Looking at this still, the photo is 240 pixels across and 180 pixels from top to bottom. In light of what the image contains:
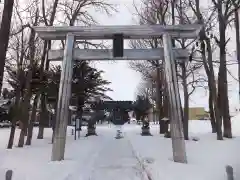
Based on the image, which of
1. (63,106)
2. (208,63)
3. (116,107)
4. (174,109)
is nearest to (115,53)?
(63,106)

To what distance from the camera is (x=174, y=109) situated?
47.9ft

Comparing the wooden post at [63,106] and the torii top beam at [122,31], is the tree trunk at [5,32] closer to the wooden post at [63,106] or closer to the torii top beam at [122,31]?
the torii top beam at [122,31]

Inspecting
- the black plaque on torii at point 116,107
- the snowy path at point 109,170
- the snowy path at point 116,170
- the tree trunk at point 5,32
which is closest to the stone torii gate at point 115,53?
the snowy path at point 109,170

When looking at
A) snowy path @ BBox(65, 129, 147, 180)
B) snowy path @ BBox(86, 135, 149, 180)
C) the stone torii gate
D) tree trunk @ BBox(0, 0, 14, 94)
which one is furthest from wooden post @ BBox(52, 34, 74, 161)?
tree trunk @ BBox(0, 0, 14, 94)

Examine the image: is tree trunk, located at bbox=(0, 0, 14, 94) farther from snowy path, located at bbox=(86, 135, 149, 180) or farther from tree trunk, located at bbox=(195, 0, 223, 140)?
tree trunk, located at bbox=(195, 0, 223, 140)

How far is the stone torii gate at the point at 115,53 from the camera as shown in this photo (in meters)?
14.8

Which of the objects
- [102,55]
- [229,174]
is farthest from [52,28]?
[229,174]

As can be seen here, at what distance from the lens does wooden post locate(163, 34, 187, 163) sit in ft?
46.0

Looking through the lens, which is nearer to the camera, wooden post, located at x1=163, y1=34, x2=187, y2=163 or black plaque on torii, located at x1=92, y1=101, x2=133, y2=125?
wooden post, located at x1=163, y1=34, x2=187, y2=163

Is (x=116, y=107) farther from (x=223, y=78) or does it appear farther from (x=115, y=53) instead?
(x=115, y=53)

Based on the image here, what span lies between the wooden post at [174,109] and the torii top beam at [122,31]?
17.0 inches

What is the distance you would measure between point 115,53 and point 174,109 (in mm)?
3496

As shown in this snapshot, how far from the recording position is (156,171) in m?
11.4

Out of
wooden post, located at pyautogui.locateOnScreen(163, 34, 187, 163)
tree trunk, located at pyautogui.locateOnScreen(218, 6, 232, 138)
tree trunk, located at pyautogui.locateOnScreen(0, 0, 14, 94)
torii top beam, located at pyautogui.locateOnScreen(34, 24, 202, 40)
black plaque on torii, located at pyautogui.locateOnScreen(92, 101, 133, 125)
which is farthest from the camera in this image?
black plaque on torii, located at pyautogui.locateOnScreen(92, 101, 133, 125)
